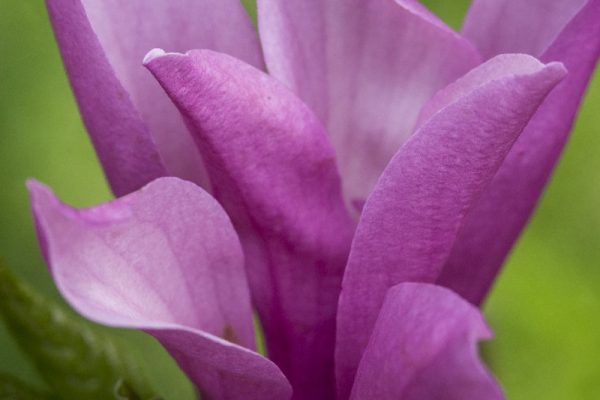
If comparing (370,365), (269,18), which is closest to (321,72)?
(269,18)

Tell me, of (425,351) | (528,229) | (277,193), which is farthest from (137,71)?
(528,229)

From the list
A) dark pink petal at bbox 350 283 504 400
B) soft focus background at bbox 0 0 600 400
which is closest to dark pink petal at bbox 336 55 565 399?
dark pink petal at bbox 350 283 504 400

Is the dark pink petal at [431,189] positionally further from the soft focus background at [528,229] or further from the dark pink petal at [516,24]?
the soft focus background at [528,229]

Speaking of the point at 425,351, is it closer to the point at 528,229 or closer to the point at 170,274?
the point at 170,274

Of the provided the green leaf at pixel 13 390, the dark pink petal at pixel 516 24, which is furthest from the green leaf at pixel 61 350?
the dark pink petal at pixel 516 24

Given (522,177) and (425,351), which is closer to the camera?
(425,351)

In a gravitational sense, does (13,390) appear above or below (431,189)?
below
